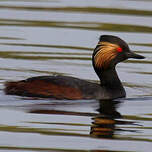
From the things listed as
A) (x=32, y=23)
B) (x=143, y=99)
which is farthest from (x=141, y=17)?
(x=143, y=99)

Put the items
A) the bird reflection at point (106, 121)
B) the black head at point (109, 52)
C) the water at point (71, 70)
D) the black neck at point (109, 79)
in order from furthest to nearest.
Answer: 1. the black neck at point (109, 79)
2. the black head at point (109, 52)
3. the bird reflection at point (106, 121)
4. the water at point (71, 70)

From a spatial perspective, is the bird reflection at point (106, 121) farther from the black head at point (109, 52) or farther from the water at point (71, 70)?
the black head at point (109, 52)

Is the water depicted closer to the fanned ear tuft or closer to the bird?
the bird

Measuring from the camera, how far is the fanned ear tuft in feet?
55.7

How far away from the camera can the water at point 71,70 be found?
13655 mm

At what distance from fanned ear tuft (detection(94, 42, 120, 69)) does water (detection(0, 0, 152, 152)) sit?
822mm

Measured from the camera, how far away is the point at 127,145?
13.4 metres

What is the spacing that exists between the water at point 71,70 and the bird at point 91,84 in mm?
225

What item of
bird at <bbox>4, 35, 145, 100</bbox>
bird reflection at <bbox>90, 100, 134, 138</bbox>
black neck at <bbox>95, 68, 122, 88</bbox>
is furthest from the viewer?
black neck at <bbox>95, 68, 122, 88</bbox>

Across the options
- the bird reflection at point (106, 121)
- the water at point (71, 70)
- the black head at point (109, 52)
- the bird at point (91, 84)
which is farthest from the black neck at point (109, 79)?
the bird reflection at point (106, 121)

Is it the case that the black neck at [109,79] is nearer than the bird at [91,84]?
No

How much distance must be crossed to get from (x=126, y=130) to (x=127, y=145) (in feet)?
3.10

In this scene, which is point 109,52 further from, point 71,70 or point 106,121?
point 106,121

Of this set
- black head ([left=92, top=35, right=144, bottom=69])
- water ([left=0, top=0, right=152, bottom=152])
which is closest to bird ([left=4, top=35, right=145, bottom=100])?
black head ([left=92, top=35, right=144, bottom=69])
